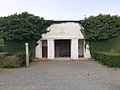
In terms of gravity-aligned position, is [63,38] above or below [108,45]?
above

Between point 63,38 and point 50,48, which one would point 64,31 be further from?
point 50,48

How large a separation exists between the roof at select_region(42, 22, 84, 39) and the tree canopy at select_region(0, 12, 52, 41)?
1.38 metres

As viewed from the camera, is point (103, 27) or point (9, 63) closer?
point (9, 63)

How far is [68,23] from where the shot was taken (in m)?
33.8

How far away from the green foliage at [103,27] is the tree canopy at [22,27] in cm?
567

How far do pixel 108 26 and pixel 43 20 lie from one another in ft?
24.1

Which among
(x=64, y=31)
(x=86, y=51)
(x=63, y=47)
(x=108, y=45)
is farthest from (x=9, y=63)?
(x=63, y=47)

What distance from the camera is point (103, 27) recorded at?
31.6 metres

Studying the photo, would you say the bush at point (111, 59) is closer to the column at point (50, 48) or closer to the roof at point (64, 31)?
the roof at point (64, 31)

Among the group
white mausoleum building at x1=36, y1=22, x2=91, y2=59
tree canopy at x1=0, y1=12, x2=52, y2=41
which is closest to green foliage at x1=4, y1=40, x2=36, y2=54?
tree canopy at x1=0, y1=12, x2=52, y2=41

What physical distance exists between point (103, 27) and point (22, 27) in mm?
8873

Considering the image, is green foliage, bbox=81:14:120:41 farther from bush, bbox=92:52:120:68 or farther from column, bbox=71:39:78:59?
bush, bbox=92:52:120:68

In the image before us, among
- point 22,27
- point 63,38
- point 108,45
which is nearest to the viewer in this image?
point 22,27

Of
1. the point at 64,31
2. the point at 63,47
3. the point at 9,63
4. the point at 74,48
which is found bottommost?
the point at 9,63
